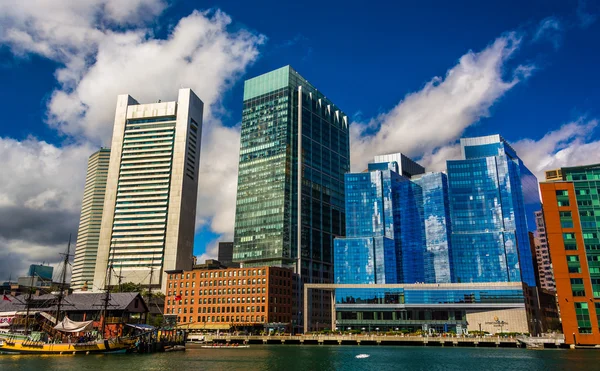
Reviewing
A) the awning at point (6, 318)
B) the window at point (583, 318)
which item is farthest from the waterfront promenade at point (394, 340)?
the awning at point (6, 318)

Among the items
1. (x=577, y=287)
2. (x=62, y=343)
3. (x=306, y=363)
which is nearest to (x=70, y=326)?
(x=62, y=343)

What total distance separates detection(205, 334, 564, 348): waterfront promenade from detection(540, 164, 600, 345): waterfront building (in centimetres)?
918

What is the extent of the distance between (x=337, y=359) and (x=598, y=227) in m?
87.1

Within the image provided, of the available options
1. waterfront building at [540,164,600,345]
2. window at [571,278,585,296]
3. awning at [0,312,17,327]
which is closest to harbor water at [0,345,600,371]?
awning at [0,312,17,327]

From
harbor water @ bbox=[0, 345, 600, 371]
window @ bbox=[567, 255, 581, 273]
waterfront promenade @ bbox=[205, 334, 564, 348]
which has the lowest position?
harbor water @ bbox=[0, 345, 600, 371]

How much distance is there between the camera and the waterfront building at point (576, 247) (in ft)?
429

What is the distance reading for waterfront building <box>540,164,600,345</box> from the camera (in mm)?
130875

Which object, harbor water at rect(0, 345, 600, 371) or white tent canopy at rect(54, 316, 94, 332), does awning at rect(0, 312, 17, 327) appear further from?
harbor water at rect(0, 345, 600, 371)

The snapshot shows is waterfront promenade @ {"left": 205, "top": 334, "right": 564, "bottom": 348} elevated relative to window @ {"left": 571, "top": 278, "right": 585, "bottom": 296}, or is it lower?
lower

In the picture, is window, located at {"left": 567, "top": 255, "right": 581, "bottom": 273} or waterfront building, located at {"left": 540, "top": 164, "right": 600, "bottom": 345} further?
window, located at {"left": 567, "top": 255, "right": 581, "bottom": 273}

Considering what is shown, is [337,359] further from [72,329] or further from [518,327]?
Result: [518,327]

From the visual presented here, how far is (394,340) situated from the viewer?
15462cm

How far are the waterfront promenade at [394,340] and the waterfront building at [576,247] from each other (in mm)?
9183

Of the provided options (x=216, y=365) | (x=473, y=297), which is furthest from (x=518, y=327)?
(x=216, y=365)
